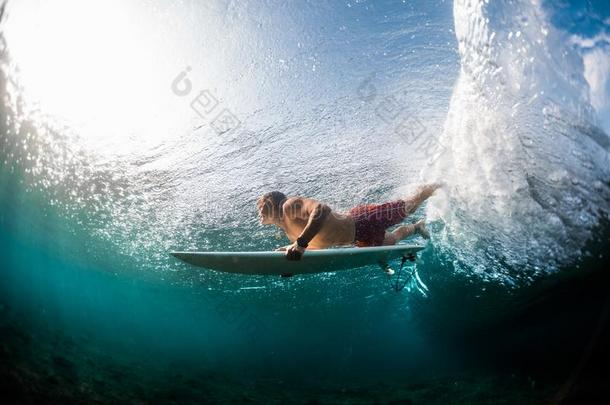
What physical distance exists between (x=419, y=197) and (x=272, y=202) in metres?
3.83

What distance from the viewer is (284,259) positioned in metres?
5.16

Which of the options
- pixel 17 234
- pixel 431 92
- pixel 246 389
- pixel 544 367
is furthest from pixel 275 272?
pixel 17 234

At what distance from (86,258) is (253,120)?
31135 mm

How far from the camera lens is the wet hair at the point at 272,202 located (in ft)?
17.4

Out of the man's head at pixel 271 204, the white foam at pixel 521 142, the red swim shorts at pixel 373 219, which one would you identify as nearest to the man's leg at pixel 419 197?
the white foam at pixel 521 142

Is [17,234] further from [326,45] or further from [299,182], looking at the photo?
[326,45]

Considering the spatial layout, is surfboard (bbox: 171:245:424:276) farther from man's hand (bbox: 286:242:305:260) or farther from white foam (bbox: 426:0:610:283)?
white foam (bbox: 426:0:610:283)

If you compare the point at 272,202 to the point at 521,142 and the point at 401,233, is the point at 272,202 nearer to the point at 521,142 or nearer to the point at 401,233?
the point at 401,233

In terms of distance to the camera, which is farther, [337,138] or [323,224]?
[337,138]

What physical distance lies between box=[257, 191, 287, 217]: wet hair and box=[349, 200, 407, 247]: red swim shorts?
1565mm

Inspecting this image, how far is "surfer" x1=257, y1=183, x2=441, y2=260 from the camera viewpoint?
187 inches

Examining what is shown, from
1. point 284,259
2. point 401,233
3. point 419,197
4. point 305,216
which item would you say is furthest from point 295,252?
point 419,197

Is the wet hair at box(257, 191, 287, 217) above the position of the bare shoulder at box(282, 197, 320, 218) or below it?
above

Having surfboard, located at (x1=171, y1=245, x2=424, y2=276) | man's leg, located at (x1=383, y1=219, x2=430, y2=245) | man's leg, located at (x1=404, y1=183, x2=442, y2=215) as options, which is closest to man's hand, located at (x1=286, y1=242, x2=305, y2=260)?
surfboard, located at (x1=171, y1=245, x2=424, y2=276)
